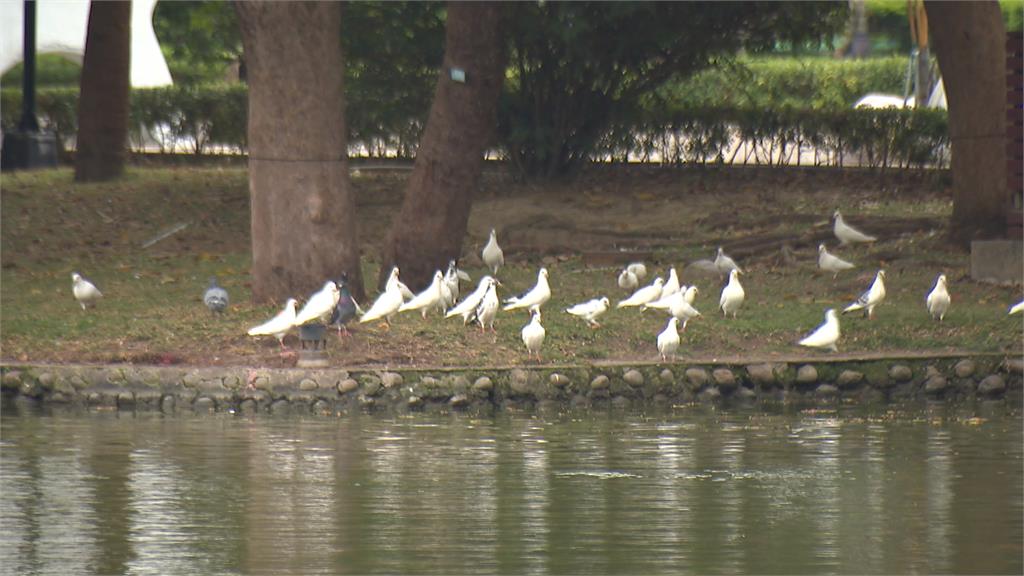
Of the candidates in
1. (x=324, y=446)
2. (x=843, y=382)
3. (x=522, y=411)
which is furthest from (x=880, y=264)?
(x=324, y=446)

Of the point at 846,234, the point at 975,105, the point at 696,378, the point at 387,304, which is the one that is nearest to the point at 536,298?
the point at 387,304

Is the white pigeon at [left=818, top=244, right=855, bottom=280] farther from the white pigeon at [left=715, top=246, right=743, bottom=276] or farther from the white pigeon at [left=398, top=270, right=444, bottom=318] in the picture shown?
the white pigeon at [left=398, top=270, right=444, bottom=318]

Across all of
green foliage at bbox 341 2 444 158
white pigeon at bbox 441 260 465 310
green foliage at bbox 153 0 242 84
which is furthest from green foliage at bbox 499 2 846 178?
white pigeon at bbox 441 260 465 310

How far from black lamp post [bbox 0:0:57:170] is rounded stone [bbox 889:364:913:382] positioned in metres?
14.6

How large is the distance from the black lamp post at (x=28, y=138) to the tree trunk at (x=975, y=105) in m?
12.4

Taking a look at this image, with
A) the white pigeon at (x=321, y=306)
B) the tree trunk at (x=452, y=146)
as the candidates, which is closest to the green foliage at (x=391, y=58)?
the tree trunk at (x=452, y=146)

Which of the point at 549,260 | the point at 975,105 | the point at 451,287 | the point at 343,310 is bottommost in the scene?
the point at 343,310

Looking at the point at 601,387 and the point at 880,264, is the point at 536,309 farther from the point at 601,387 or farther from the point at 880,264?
the point at 880,264

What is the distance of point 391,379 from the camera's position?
47.5 ft

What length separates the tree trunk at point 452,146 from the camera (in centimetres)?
1698

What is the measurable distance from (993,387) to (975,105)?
5.36 metres

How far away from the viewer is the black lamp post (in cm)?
2559

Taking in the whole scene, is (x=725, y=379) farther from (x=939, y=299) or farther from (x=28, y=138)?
(x=28, y=138)

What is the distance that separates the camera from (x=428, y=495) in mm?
11148
